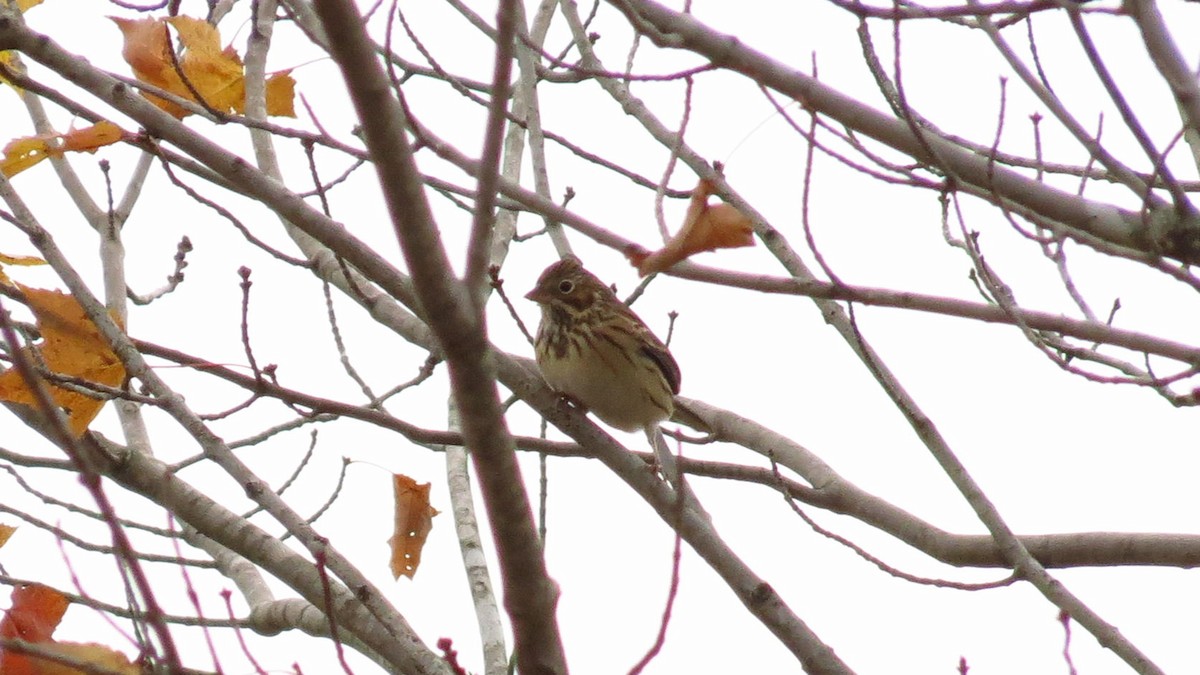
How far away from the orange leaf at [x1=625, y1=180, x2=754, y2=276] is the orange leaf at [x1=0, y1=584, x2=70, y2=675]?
1.78 meters

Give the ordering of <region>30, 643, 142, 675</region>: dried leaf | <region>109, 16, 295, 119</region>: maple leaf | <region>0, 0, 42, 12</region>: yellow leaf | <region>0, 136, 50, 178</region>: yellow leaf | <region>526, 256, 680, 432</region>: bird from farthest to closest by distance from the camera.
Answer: <region>526, 256, 680, 432</region>: bird < <region>0, 0, 42, 12</region>: yellow leaf < <region>109, 16, 295, 119</region>: maple leaf < <region>0, 136, 50, 178</region>: yellow leaf < <region>30, 643, 142, 675</region>: dried leaf

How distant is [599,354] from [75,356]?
2.95m

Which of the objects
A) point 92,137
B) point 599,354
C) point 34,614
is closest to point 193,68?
point 92,137

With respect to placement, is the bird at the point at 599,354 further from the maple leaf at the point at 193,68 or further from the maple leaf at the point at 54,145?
the maple leaf at the point at 54,145

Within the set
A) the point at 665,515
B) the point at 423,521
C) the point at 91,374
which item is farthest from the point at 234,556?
the point at 665,515

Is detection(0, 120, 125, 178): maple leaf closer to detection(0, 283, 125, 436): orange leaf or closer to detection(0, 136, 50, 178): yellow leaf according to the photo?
detection(0, 136, 50, 178): yellow leaf

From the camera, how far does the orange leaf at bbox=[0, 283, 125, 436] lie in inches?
177

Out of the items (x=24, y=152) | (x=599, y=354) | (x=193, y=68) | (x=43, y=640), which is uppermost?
(x=599, y=354)

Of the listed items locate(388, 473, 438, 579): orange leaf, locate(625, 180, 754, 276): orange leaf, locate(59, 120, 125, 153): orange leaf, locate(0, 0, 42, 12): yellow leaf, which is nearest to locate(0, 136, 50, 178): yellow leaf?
locate(59, 120, 125, 153): orange leaf

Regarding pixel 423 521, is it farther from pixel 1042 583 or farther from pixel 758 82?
pixel 758 82

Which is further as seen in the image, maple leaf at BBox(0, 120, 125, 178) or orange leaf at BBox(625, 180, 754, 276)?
maple leaf at BBox(0, 120, 125, 178)

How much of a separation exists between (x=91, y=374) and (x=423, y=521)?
4.71 ft

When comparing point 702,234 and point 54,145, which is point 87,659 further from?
point 54,145

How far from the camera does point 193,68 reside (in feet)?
17.0
